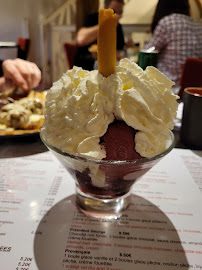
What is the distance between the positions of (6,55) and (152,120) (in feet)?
13.3

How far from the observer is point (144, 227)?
1.69 feet

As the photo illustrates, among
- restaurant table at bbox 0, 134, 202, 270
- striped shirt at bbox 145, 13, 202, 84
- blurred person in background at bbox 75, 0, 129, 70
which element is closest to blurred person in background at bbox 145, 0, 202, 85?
striped shirt at bbox 145, 13, 202, 84

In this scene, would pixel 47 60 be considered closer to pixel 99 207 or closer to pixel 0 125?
pixel 0 125

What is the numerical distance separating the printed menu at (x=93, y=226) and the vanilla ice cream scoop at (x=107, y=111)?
161 millimetres

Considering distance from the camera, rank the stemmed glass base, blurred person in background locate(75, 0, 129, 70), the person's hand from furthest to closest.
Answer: blurred person in background locate(75, 0, 129, 70)
the person's hand
the stemmed glass base

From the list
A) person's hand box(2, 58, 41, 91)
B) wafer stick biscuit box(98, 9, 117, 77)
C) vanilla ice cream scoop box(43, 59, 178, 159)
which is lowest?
person's hand box(2, 58, 41, 91)

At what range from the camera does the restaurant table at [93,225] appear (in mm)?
436

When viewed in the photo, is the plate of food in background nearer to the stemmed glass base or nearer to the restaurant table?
the restaurant table

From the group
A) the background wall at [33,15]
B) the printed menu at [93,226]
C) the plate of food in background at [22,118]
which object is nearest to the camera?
the printed menu at [93,226]

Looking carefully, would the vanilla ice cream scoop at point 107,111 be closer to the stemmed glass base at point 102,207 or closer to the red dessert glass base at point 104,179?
the red dessert glass base at point 104,179

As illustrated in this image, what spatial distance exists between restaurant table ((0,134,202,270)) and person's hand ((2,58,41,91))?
47 cm

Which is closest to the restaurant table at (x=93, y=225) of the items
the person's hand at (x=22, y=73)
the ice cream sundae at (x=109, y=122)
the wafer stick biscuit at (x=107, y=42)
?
the ice cream sundae at (x=109, y=122)

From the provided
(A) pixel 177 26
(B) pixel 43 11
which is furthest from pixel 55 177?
(B) pixel 43 11

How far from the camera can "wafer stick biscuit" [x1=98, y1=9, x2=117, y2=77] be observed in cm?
45
